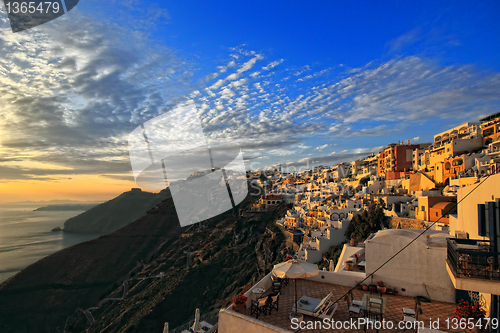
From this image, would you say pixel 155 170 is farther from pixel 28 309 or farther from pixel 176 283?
pixel 28 309

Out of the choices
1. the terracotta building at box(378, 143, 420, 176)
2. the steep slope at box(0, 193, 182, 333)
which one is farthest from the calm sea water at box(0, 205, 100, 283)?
the terracotta building at box(378, 143, 420, 176)

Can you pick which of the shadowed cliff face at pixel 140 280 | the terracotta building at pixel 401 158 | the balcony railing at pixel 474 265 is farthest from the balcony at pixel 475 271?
the terracotta building at pixel 401 158

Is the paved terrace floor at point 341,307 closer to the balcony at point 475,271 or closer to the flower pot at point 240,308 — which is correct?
the flower pot at point 240,308

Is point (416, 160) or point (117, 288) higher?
point (416, 160)

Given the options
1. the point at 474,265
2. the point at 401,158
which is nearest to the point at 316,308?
the point at 474,265

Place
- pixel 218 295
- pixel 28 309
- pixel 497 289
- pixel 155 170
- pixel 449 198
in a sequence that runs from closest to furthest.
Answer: pixel 497 289 → pixel 155 170 → pixel 449 198 → pixel 218 295 → pixel 28 309

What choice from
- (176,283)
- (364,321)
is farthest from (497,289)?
(176,283)
